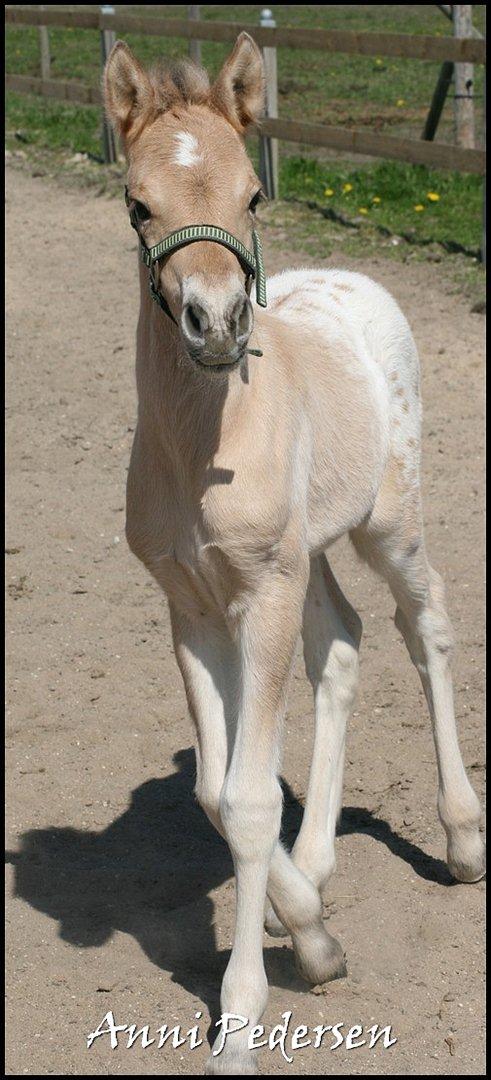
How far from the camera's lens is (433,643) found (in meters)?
4.08

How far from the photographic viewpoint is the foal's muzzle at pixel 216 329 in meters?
2.58

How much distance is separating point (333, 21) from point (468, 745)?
Answer: 20175 mm

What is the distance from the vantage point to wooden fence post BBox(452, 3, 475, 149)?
10820mm

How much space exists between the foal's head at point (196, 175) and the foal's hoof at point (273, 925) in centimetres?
183

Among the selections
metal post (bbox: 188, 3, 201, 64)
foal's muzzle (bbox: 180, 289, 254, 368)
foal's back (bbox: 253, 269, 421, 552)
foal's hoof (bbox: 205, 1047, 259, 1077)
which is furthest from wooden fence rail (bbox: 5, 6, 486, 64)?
foal's hoof (bbox: 205, 1047, 259, 1077)

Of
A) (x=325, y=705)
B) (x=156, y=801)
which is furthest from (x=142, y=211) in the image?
(x=156, y=801)

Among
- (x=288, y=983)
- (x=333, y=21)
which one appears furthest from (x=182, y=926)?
(x=333, y=21)

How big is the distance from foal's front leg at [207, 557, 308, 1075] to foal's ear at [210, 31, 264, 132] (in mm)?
1132

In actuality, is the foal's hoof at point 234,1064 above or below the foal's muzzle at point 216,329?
below

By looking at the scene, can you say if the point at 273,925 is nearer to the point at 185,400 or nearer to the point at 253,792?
the point at 253,792

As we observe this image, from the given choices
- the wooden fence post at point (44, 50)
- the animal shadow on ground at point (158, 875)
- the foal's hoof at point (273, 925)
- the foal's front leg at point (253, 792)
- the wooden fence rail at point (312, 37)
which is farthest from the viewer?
the wooden fence post at point (44, 50)

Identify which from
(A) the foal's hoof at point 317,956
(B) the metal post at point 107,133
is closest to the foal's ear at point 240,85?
(A) the foal's hoof at point 317,956

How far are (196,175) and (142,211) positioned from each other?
0.16 m

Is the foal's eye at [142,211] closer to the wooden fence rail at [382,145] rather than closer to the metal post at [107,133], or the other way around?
the wooden fence rail at [382,145]
